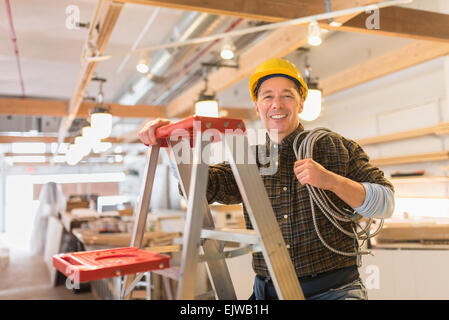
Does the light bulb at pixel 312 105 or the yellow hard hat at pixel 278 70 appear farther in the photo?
the light bulb at pixel 312 105

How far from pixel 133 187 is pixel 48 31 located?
11.4 m

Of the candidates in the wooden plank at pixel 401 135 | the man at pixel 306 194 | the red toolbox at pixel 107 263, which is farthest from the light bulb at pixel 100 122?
the wooden plank at pixel 401 135

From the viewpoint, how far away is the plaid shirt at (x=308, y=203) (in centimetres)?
139

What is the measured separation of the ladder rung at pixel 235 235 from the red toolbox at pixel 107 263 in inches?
7.0

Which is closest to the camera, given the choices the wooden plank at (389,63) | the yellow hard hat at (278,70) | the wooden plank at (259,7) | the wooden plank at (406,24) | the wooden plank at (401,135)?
the yellow hard hat at (278,70)

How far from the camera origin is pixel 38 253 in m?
9.20

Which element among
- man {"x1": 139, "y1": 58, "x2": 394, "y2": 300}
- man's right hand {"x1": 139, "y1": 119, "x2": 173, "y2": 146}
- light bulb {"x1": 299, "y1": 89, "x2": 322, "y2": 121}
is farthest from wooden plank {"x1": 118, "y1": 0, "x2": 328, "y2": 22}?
man's right hand {"x1": 139, "y1": 119, "x2": 173, "y2": 146}

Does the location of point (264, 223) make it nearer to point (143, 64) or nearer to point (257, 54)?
point (143, 64)

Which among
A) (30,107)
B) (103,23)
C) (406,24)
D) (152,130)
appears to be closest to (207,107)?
(103,23)

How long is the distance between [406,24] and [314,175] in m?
2.34

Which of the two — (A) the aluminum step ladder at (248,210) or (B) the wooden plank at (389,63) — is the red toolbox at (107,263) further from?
(B) the wooden plank at (389,63)

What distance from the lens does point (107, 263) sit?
3.48ft
